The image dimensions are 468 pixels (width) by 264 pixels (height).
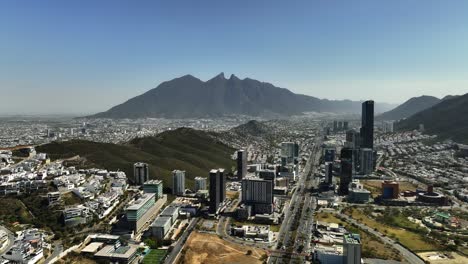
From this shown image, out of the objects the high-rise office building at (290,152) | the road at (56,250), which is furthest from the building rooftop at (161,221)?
the high-rise office building at (290,152)

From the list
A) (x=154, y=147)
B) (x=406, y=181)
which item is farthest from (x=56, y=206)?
(x=406, y=181)

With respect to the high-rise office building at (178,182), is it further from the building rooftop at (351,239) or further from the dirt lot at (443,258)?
the dirt lot at (443,258)

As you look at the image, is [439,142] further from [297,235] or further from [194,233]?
[194,233]

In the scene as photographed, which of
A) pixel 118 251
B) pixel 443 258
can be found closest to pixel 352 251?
pixel 443 258

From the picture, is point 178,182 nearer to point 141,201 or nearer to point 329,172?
point 141,201

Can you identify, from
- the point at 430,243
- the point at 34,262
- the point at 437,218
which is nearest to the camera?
the point at 34,262

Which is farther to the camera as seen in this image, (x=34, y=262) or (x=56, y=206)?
(x=56, y=206)
